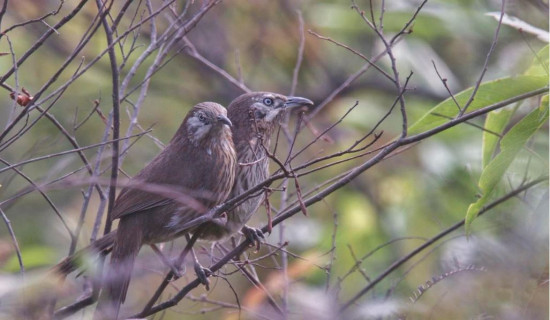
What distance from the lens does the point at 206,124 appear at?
15.8 feet

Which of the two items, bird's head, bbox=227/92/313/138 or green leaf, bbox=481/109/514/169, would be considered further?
bird's head, bbox=227/92/313/138

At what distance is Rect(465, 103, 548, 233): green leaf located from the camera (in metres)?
3.83

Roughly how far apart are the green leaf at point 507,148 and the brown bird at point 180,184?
4.45 ft

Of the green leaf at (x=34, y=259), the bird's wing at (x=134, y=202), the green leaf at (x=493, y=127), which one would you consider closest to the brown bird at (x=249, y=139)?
the bird's wing at (x=134, y=202)

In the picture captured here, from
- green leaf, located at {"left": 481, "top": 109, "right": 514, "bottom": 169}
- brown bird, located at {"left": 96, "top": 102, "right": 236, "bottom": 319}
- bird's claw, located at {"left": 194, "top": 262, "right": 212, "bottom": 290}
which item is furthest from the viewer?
brown bird, located at {"left": 96, "top": 102, "right": 236, "bottom": 319}

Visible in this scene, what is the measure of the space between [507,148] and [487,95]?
30 centimetres

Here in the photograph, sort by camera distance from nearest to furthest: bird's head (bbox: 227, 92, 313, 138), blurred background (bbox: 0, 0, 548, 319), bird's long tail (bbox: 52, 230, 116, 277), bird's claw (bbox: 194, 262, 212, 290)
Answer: bird's long tail (bbox: 52, 230, 116, 277) < bird's claw (bbox: 194, 262, 212, 290) < bird's head (bbox: 227, 92, 313, 138) < blurred background (bbox: 0, 0, 548, 319)

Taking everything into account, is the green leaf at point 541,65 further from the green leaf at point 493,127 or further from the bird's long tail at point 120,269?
the bird's long tail at point 120,269

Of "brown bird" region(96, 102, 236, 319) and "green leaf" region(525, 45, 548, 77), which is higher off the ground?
"green leaf" region(525, 45, 548, 77)

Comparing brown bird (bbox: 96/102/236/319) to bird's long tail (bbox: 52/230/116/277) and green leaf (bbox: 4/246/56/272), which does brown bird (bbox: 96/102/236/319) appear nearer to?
bird's long tail (bbox: 52/230/116/277)

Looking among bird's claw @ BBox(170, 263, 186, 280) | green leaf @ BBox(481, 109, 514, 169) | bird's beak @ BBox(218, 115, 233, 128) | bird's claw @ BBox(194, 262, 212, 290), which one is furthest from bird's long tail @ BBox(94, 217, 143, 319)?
green leaf @ BBox(481, 109, 514, 169)

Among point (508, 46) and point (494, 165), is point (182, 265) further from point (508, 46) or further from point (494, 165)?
point (508, 46)

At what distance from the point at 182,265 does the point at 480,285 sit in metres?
1.47

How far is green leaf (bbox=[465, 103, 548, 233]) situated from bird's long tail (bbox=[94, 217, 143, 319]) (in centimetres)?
161
